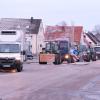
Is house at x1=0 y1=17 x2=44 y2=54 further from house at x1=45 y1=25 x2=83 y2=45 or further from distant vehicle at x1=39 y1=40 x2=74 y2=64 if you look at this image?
distant vehicle at x1=39 y1=40 x2=74 y2=64

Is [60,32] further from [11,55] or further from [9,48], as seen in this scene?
[11,55]

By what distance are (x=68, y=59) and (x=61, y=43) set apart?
2434 millimetres

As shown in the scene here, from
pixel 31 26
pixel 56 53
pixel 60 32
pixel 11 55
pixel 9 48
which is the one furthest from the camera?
pixel 60 32

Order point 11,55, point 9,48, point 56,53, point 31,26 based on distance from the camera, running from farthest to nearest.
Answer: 1. point 31,26
2. point 56,53
3. point 9,48
4. point 11,55

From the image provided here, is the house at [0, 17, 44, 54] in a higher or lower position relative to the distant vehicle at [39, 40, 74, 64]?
higher

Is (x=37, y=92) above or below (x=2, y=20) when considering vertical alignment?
below

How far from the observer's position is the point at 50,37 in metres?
130

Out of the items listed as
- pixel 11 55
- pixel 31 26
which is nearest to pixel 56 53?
pixel 11 55

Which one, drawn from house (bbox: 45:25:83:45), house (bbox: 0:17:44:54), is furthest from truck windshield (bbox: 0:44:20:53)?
house (bbox: 45:25:83:45)

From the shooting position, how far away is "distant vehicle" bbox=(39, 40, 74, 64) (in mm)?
56906

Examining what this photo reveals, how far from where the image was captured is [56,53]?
193 ft

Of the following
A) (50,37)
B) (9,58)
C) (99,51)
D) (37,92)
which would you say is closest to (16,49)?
(9,58)

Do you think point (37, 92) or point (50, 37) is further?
point (50, 37)

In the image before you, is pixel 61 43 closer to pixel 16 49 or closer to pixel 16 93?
pixel 16 49
